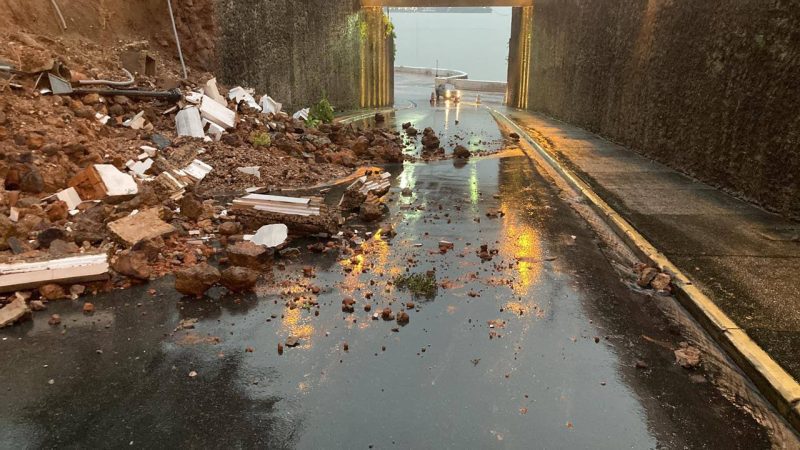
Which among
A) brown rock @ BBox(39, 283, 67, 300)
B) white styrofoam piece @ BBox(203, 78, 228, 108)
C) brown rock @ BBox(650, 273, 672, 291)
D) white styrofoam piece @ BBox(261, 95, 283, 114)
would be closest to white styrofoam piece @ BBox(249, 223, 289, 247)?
brown rock @ BBox(39, 283, 67, 300)

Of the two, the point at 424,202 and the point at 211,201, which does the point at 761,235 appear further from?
the point at 211,201

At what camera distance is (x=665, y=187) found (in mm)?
8820

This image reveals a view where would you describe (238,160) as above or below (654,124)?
below

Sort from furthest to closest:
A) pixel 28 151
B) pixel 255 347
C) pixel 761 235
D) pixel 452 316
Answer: pixel 28 151 < pixel 761 235 < pixel 452 316 < pixel 255 347

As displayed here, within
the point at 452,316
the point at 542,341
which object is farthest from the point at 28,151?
the point at 542,341

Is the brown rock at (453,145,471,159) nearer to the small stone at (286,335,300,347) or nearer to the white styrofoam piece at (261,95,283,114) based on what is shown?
the white styrofoam piece at (261,95,283,114)

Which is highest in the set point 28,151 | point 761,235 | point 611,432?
point 28,151

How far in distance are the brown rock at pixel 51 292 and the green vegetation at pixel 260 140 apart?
20.6 feet

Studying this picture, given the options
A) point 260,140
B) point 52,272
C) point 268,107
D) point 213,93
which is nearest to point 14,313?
point 52,272

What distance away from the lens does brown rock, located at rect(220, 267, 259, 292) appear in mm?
5098

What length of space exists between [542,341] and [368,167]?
7.52 metres

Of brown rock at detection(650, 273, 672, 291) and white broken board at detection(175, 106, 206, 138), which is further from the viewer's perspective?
white broken board at detection(175, 106, 206, 138)

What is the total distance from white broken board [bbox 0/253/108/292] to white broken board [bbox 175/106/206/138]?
542 centimetres

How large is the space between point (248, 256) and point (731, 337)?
4805mm
